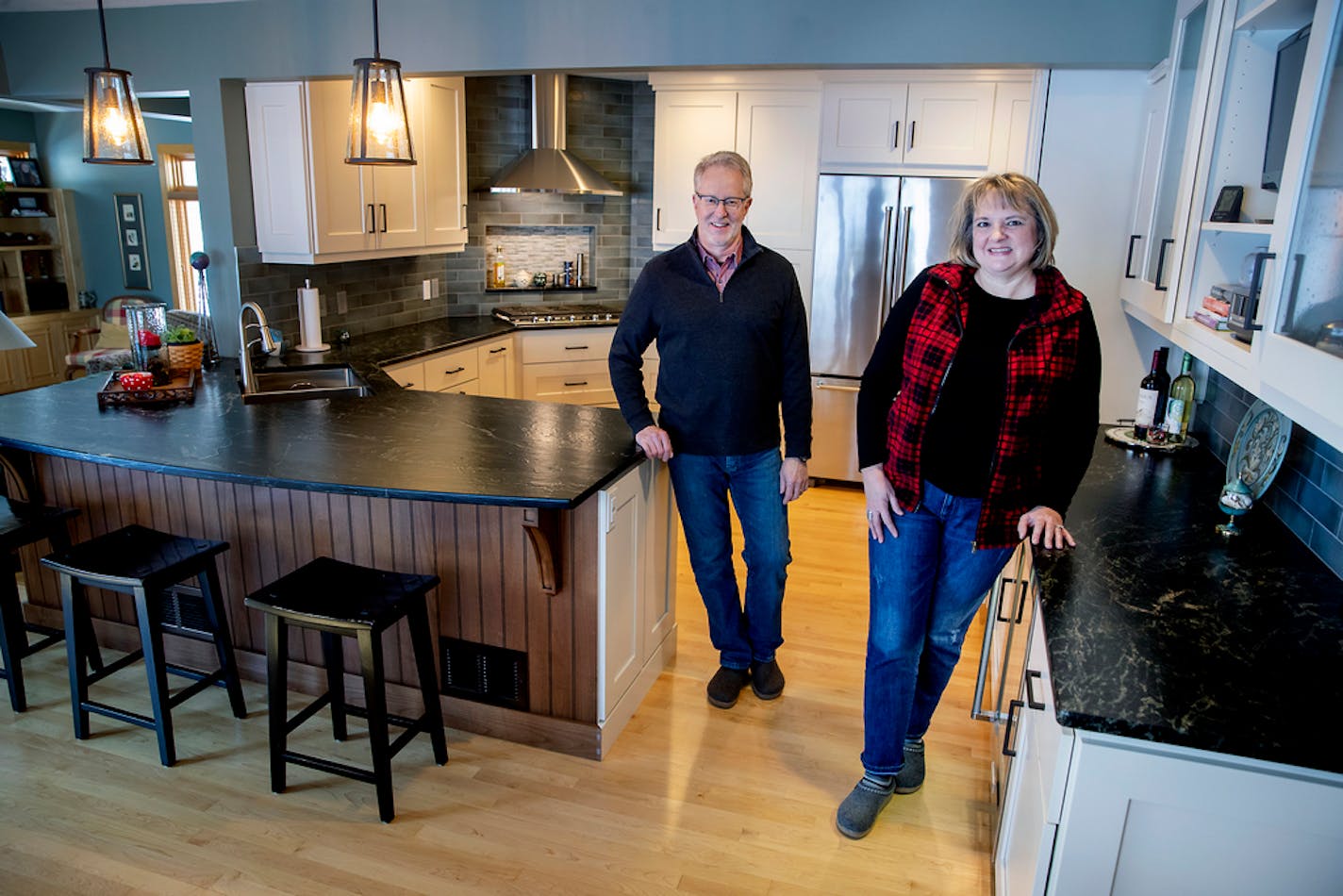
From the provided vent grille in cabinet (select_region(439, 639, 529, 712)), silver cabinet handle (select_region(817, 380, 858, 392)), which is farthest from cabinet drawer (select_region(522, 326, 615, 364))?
vent grille in cabinet (select_region(439, 639, 529, 712))

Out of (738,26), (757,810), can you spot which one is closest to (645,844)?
(757,810)

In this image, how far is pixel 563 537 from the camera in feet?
7.88

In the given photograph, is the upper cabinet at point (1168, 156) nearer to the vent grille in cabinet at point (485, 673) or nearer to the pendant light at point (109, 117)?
the vent grille in cabinet at point (485, 673)

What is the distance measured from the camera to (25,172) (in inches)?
288

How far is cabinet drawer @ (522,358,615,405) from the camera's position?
5285 mm

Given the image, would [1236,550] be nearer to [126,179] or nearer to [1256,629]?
[1256,629]

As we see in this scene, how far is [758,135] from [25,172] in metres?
6.26

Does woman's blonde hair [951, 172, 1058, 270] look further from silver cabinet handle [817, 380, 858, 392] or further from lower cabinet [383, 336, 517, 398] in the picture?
silver cabinet handle [817, 380, 858, 392]

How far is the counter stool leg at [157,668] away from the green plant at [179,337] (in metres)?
1.50

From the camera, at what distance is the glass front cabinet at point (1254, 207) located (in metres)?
1.43

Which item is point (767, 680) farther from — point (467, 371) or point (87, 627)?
point (467, 371)

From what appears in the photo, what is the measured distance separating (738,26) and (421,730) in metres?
2.41

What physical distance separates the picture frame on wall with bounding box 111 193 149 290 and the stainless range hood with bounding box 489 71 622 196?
157 inches

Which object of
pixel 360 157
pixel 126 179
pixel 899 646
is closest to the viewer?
pixel 899 646
